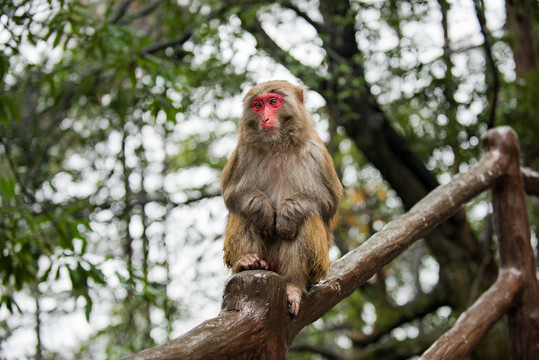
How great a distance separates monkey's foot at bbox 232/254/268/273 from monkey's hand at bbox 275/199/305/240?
0.17 metres

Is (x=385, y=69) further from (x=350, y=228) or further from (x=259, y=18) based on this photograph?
(x=350, y=228)

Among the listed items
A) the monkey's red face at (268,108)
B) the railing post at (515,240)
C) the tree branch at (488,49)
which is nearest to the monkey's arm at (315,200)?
the monkey's red face at (268,108)

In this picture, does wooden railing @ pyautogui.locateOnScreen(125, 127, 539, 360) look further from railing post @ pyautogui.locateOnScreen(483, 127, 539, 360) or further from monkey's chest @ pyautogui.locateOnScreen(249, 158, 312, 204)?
monkey's chest @ pyautogui.locateOnScreen(249, 158, 312, 204)

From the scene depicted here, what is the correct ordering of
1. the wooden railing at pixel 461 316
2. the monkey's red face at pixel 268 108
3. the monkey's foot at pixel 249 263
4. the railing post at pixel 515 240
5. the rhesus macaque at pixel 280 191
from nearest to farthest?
the wooden railing at pixel 461 316, the monkey's foot at pixel 249 263, the rhesus macaque at pixel 280 191, the monkey's red face at pixel 268 108, the railing post at pixel 515 240

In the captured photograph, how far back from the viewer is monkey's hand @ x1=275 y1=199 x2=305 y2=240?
270 centimetres

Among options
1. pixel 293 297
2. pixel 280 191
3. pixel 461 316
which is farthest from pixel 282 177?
pixel 461 316

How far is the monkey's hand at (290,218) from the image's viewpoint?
2.70m

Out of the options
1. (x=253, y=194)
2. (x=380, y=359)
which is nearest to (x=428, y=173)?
(x=380, y=359)

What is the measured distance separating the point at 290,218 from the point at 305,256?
0.18 m

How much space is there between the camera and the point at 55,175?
6.39m

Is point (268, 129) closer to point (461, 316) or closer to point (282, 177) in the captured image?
point (282, 177)

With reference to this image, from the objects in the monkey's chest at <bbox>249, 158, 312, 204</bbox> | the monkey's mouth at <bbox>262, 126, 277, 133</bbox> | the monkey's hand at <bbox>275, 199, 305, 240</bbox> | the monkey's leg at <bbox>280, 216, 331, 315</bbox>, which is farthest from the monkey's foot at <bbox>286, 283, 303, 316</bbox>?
the monkey's mouth at <bbox>262, 126, 277, 133</bbox>

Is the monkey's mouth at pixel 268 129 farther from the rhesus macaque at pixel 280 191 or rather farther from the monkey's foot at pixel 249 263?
the monkey's foot at pixel 249 263

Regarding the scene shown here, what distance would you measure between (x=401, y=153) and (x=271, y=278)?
4.18 m
